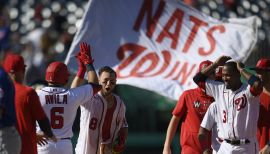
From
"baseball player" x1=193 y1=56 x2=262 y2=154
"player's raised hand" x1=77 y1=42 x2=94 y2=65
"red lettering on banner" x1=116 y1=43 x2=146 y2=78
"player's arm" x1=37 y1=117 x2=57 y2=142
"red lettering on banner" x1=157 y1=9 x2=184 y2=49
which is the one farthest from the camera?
"red lettering on banner" x1=157 y1=9 x2=184 y2=49

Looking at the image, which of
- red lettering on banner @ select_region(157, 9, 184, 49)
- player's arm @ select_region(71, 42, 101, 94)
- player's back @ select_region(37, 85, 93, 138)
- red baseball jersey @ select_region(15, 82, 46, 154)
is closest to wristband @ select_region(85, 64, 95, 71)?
player's arm @ select_region(71, 42, 101, 94)

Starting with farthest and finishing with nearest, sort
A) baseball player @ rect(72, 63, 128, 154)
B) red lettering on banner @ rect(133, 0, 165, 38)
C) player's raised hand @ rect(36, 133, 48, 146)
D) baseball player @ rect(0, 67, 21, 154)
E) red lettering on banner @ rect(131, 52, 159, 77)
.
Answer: red lettering on banner @ rect(133, 0, 165, 38) → red lettering on banner @ rect(131, 52, 159, 77) → baseball player @ rect(72, 63, 128, 154) → player's raised hand @ rect(36, 133, 48, 146) → baseball player @ rect(0, 67, 21, 154)

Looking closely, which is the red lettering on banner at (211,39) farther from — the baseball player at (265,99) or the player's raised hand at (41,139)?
the player's raised hand at (41,139)

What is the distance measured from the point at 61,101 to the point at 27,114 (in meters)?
0.69

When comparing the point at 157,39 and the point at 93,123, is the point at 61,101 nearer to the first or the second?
the point at 93,123

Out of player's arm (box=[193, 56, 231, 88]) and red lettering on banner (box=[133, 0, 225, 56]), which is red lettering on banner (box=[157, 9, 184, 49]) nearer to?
red lettering on banner (box=[133, 0, 225, 56])

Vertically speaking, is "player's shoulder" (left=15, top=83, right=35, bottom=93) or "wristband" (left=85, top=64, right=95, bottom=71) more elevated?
"wristband" (left=85, top=64, right=95, bottom=71)

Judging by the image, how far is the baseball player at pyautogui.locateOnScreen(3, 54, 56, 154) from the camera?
9.90 metres

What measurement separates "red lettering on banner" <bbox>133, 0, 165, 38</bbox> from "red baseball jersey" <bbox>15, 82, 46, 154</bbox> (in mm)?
4079

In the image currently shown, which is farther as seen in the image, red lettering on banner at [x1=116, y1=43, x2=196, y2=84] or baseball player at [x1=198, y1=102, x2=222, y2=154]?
red lettering on banner at [x1=116, y1=43, x2=196, y2=84]

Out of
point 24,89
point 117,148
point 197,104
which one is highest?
point 24,89

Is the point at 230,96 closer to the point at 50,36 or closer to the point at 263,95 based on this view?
the point at 263,95

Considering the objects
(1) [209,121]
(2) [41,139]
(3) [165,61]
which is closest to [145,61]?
(3) [165,61]

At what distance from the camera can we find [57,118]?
35.1 feet
